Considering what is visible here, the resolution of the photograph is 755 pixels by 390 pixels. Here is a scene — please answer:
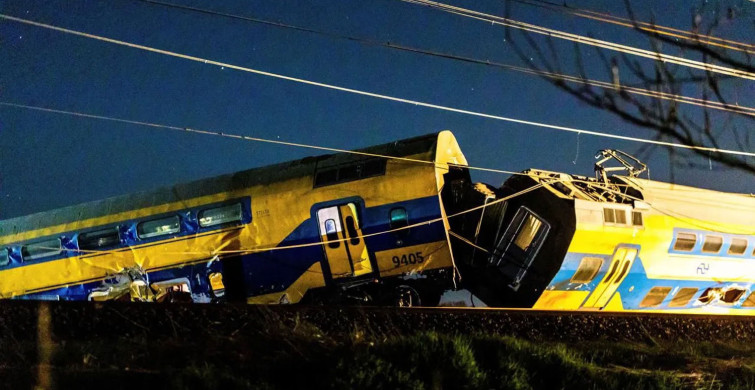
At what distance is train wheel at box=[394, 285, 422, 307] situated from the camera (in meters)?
14.4

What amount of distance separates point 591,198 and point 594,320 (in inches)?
167

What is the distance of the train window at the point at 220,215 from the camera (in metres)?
15.7

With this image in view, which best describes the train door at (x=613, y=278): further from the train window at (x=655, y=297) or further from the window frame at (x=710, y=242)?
→ the window frame at (x=710, y=242)

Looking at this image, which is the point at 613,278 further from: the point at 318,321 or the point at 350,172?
the point at 318,321

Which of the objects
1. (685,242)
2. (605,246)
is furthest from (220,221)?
(685,242)

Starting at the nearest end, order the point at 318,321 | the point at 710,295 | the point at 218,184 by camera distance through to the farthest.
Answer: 1. the point at 318,321
2. the point at 218,184
3. the point at 710,295

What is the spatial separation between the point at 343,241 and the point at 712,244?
1021cm

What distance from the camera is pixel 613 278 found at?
1581 cm

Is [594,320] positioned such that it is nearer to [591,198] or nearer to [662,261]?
[591,198]

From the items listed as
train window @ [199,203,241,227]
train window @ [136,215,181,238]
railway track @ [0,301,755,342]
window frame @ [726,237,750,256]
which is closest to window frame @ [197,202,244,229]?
train window @ [199,203,241,227]

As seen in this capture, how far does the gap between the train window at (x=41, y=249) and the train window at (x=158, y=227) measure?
2682 millimetres

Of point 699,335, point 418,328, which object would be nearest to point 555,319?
point 418,328

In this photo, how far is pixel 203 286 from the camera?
15906 mm

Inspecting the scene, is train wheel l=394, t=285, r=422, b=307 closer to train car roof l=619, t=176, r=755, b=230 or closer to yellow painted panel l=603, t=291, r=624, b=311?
yellow painted panel l=603, t=291, r=624, b=311
